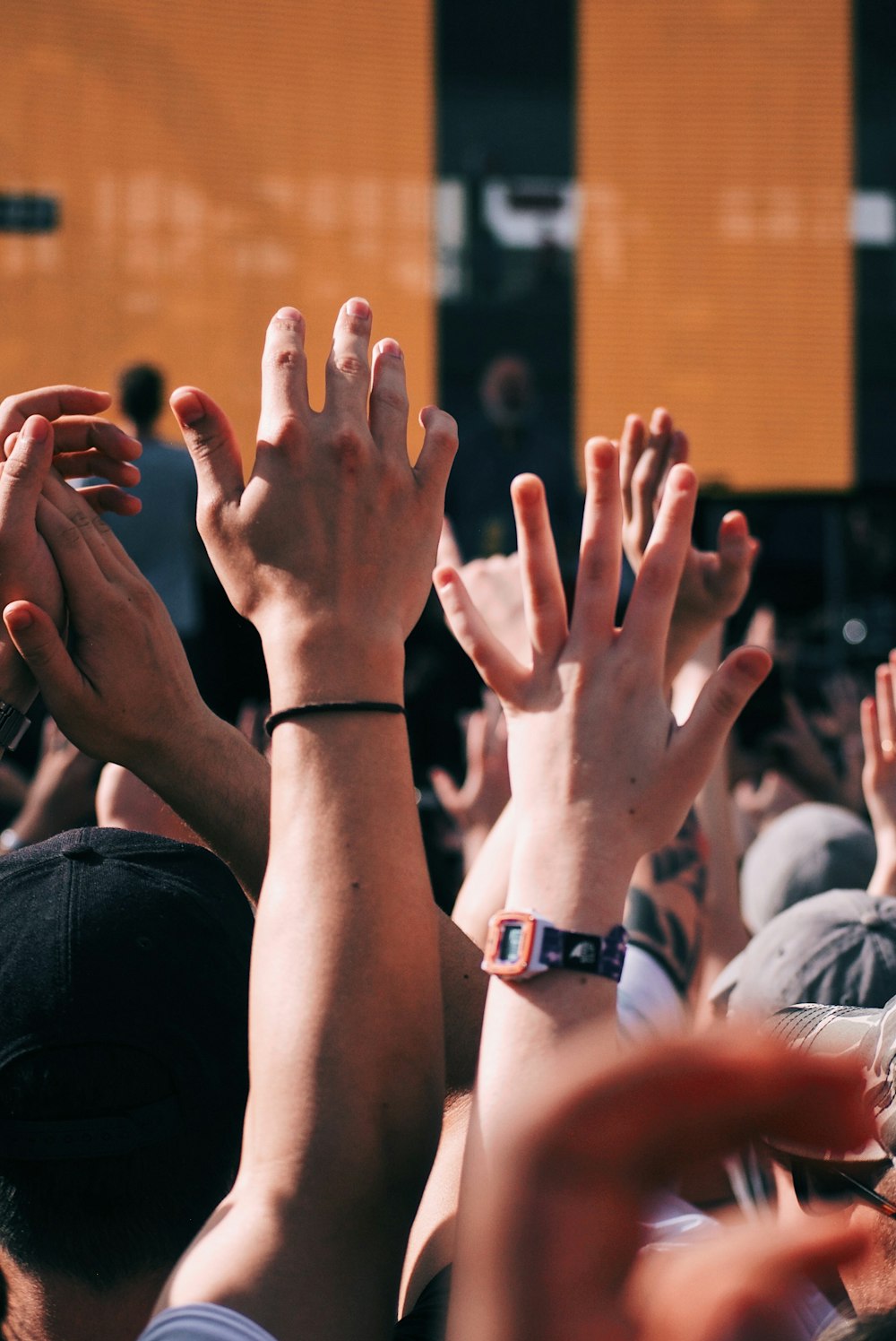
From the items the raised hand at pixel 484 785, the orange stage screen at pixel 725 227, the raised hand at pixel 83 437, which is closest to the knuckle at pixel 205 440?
the raised hand at pixel 83 437

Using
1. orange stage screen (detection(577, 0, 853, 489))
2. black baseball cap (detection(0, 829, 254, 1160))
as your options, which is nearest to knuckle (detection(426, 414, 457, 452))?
black baseball cap (detection(0, 829, 254, 1160))

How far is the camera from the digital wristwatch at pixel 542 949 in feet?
3.09

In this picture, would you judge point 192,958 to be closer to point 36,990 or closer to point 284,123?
point 36,990

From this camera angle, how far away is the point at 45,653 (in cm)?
127

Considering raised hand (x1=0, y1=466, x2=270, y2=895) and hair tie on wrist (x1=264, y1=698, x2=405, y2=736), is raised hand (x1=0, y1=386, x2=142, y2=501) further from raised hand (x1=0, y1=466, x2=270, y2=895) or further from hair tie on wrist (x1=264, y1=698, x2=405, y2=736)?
hair tie on wrist (x1=264, y1=698, x2=405, y2=736)

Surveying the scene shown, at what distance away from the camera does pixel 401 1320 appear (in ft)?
3.44

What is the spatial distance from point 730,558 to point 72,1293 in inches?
39.1

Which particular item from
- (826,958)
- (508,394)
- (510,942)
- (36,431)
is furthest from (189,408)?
(508,394)

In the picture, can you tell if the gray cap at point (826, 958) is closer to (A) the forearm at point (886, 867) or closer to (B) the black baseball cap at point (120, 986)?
(A) the forearm at point (886, 867)

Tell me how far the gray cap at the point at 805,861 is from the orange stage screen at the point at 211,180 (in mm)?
5905

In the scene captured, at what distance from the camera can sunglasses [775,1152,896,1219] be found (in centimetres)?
111

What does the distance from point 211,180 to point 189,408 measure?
26.4 feet

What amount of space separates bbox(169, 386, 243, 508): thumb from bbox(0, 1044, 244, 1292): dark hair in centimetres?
45

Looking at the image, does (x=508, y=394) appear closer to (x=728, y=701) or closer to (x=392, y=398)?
(x=392, y=398)
